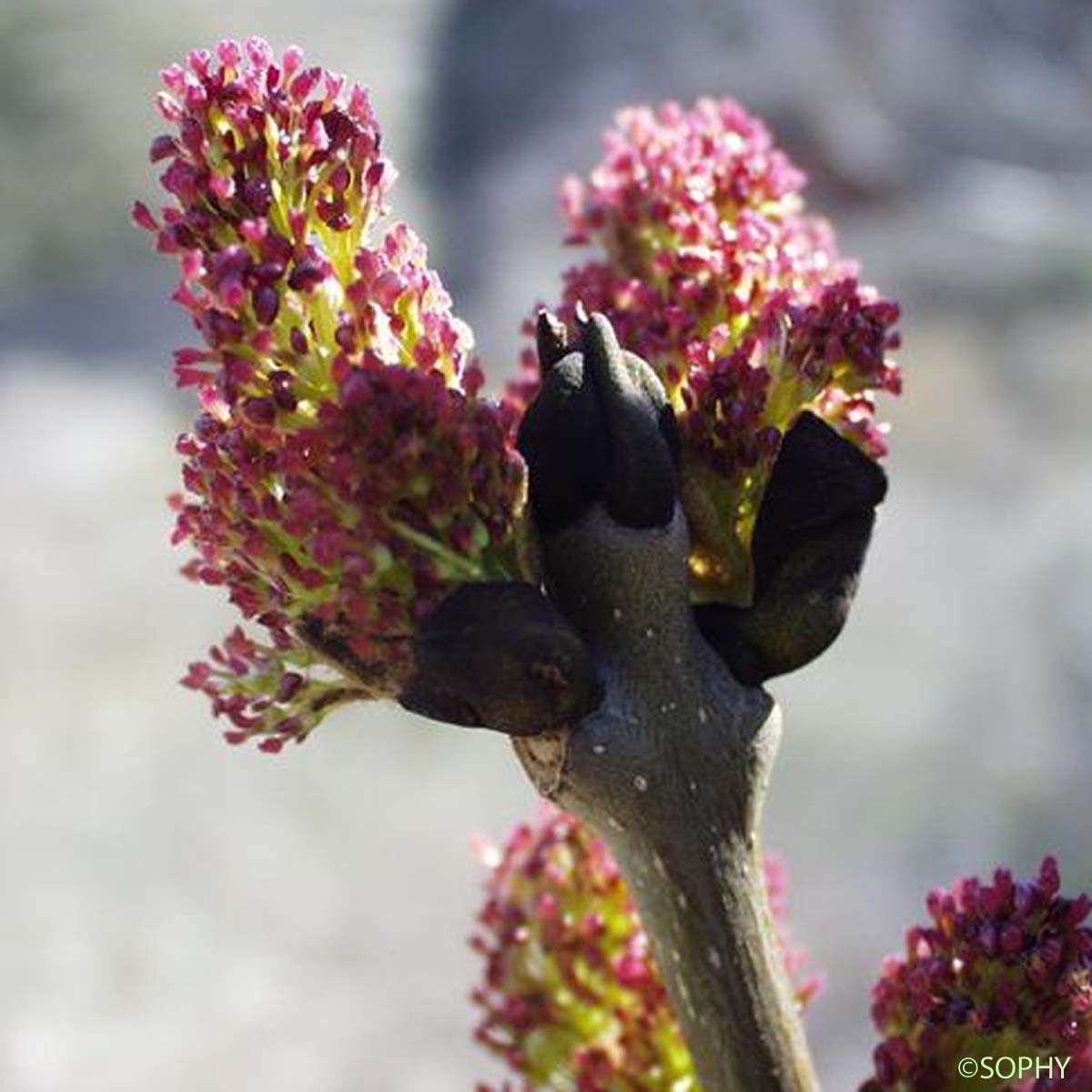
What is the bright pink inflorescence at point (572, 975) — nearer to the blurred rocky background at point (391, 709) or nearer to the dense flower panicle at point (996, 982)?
the dense flower panicle at point (996, 982)

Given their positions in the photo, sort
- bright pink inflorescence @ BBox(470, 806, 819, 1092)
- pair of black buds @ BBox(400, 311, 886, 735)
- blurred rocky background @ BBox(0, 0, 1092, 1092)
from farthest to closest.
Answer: blurred rocky background @ BBox(0, 0, 1092, 1092) → bright pink inflorescence @ BBox(470, 806, 819, 1092) → pair of black buds @ BBox(400, 311, 886, 735)

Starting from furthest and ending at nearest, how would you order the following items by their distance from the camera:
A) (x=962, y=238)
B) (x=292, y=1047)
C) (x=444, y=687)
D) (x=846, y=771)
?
(x=962, y=238)
(x=846, y=771)
(x=292, y=1047)
(x=444, y=687)

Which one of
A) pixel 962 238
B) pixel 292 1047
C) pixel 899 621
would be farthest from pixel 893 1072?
pixel 962 238

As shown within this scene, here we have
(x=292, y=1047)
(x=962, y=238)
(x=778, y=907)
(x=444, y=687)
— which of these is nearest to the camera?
(x=444, y=687)

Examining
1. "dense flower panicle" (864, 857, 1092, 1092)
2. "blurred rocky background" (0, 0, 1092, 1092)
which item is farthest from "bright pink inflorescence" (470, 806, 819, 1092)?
"blurred rocky background" (0, 0, 1092, 1092)

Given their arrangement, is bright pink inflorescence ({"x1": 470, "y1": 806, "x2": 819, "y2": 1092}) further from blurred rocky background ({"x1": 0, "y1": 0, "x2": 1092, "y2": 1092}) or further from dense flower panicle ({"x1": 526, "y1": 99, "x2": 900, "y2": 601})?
blurred rocky background ({"x1": 0, "y1": 0, "x2": 1092, "y2": 1092})

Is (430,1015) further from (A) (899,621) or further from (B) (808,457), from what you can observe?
(B) (808,457)

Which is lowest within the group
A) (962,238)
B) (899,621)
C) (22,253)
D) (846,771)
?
(846,771)

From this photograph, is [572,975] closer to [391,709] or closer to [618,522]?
[618,522]
